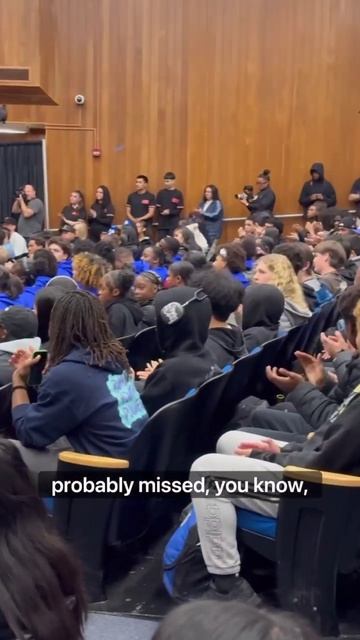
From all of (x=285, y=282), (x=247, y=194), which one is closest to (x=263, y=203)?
(x=247, y=194)

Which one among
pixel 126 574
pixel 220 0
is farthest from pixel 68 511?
pixel 220 0

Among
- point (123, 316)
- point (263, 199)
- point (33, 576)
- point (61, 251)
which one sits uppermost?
point (33, 576)

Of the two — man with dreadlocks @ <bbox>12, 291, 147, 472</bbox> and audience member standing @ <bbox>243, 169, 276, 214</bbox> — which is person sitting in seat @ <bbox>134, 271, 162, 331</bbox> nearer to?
man with dreadlocks @ <bbox>12, 291, 147, 472</bbox>

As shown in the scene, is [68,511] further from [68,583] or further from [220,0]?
[220,0]

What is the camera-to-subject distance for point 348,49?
51.6ft

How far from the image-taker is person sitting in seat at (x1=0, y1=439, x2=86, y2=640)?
1.41 m

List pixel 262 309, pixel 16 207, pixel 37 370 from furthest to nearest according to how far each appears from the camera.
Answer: pixel 16 207, pixel 262 309, pixel 37 370

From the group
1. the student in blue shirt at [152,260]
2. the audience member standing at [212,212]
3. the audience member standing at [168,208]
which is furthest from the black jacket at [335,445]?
the audience member standing at [168,208]

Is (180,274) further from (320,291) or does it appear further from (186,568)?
(186,568)

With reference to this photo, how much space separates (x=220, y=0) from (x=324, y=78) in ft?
7.62

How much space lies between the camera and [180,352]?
377 centimetres

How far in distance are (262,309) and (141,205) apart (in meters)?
9.92

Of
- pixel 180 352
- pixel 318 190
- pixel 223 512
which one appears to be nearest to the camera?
pixel 223 512

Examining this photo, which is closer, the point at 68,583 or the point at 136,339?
the point at 68,583
